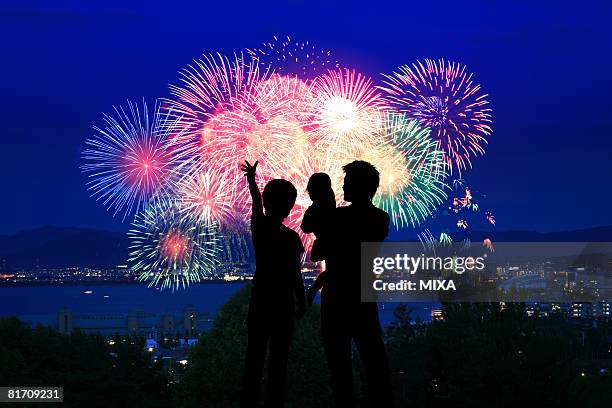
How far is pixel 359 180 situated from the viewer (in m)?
10.0

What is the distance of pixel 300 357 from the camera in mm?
25422

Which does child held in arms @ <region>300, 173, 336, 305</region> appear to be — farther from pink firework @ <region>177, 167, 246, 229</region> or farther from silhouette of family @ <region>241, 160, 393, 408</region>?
pink firework @ <region>177, 167, 246, 229</region>

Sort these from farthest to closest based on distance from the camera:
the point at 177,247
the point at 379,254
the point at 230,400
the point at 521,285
A: the point at 521,285 → the point at 177,247 → the point at 230,400 → the point at 379,254

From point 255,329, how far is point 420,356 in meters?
24.5

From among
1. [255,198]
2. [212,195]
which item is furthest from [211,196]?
[255,198]

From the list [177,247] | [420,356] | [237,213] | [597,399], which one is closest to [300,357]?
[420,356]

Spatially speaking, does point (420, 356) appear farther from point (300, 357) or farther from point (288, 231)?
point (288, 231)

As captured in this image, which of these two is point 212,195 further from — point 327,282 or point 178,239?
point 327,282

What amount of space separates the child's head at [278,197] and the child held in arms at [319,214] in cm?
39

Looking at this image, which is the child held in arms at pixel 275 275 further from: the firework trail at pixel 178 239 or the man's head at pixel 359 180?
the firework trail at pixel 178 239

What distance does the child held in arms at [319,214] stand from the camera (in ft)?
32.8

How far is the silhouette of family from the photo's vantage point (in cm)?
987

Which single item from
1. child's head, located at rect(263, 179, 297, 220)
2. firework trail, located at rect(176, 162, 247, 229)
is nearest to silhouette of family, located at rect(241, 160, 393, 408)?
child's head, located at rect(263, 179, 297, 220)

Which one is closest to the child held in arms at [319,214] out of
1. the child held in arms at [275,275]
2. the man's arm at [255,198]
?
the child held in arms at [275,275]
